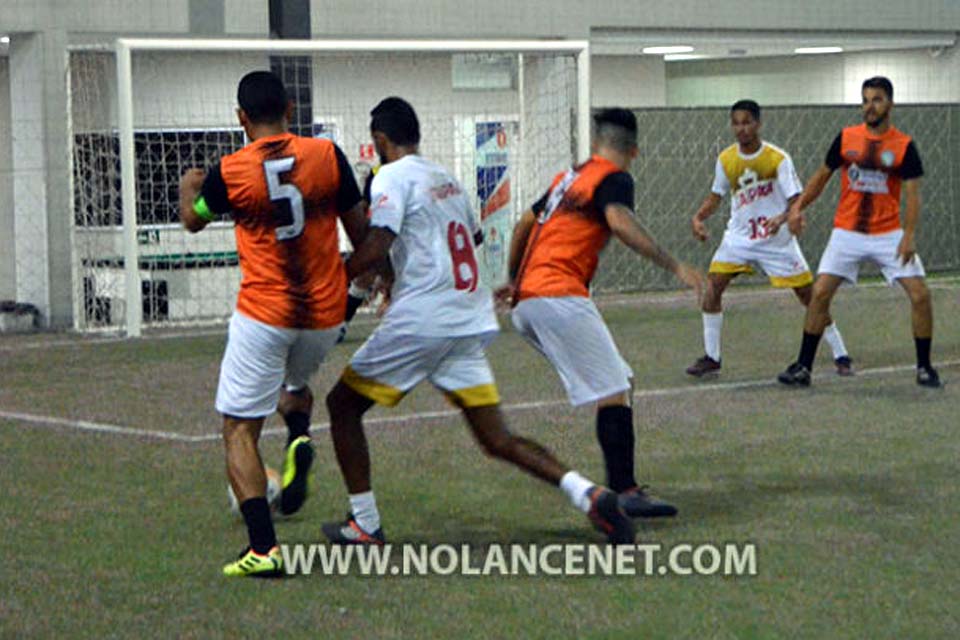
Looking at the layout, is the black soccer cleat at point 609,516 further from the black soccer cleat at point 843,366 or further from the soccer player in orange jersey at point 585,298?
the black soccer cleat at point 843,366

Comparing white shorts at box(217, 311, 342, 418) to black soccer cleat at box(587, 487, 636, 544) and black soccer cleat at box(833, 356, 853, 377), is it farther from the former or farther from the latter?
black soccer cleat at box(833, 356, 853, 377)

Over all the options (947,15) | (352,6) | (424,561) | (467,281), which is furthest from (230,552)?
(947,15)

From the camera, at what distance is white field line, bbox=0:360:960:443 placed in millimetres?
11766

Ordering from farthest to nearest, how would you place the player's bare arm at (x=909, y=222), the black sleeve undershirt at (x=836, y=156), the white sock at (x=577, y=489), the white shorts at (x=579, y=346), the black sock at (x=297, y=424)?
the black sleeve undershirt at (x=836, y=156)
the player's bare arm at (x=909, y=222)
the black sock at (x=297, y=424)
the white shorts at (x=579, y=346)
the white sock at (x=577, y=489)

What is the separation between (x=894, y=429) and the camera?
37.2 ft

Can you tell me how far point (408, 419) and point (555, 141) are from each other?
9.51m

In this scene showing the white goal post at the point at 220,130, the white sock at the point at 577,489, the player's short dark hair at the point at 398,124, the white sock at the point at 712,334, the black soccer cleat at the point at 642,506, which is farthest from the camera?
the white goal post at the point at 220,130

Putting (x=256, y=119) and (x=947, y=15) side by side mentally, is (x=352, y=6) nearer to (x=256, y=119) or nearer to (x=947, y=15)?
(x=947, y=15)

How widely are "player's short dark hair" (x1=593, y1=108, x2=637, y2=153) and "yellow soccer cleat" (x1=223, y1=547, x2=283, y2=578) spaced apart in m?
2.50

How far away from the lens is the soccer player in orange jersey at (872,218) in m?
13.1

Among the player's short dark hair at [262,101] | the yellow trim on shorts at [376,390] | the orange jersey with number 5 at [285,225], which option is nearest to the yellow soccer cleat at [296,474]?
the yellow trim on shorts at [376,390]

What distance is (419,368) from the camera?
312 inches

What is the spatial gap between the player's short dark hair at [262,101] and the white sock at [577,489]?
6.52 ft

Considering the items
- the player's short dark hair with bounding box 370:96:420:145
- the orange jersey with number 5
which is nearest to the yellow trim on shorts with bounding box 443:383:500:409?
the orange jersey with number 5
